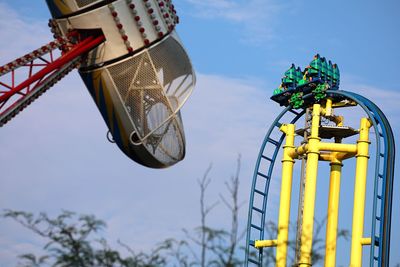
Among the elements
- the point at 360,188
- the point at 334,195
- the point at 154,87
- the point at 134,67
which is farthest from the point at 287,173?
the point at 134,67

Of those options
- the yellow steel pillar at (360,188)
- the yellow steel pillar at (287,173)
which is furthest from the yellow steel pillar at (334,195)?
the yellow steel pillar at (287,173)

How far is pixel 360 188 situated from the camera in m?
26.7

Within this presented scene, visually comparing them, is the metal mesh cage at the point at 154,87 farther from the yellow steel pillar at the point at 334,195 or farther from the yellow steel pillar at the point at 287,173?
the yellow steel pillar at the point at 287,173

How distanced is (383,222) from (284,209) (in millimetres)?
3552

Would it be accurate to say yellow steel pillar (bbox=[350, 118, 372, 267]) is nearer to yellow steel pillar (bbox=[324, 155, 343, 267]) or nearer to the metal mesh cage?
yellow steel pillar (bbox=[324, 155, 343, 267])

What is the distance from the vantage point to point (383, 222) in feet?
83.1

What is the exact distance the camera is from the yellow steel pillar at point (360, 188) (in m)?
26.0

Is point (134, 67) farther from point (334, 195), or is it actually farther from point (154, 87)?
point (334, 195)

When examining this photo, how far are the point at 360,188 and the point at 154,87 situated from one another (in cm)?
818

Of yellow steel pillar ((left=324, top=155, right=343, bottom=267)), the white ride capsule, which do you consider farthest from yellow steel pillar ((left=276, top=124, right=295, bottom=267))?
the white ride capsule

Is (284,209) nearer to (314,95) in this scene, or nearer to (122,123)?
(314,95)

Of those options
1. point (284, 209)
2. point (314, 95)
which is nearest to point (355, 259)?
point (284, 209)

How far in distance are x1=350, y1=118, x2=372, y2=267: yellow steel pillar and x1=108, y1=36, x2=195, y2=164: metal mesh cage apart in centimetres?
688

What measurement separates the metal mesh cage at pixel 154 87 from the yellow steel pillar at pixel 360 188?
6884 millimetres
